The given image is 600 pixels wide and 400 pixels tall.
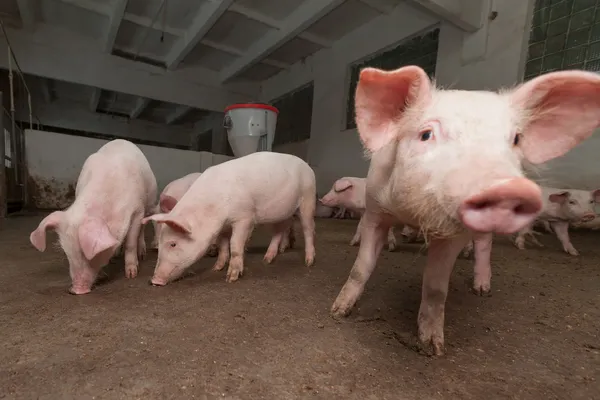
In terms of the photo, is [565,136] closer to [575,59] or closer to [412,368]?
[412,368]

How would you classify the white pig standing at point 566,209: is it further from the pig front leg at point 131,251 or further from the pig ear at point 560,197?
the pig front leg at point 131,251

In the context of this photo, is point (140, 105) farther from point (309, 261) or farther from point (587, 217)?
point (587, 217)

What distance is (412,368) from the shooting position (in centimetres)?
128

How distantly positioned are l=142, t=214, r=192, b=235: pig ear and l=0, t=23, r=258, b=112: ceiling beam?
25.8 feet

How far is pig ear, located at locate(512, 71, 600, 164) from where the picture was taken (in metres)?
1.19

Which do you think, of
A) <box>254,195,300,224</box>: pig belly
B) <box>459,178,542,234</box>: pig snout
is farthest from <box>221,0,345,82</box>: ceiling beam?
<box>459,178,542,234</box>: pig snout

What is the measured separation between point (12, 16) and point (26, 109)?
546 cm

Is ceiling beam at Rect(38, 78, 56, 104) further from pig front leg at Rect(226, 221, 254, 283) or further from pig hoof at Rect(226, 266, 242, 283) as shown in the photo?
pig hoof at Rect(226, 266, 242, 283)

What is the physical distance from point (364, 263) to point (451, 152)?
2.61 ft

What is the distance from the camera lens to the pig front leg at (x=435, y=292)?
1.42m

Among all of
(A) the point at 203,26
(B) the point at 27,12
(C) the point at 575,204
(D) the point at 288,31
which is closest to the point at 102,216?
(C) the point at 575,204

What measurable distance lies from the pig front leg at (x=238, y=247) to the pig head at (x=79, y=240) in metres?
0.73

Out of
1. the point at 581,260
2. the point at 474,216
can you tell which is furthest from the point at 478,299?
the point at 581,260

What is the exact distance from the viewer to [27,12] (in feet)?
21.2
